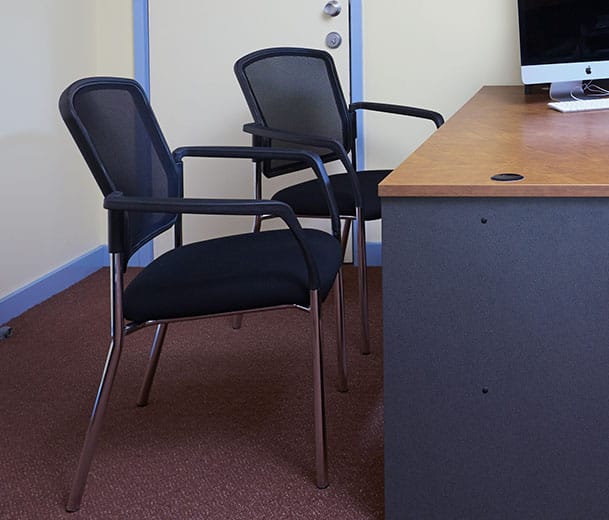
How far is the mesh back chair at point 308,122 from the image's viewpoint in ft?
7.70

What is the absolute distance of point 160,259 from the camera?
1885mm

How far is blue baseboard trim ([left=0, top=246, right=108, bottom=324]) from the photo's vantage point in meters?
2.79

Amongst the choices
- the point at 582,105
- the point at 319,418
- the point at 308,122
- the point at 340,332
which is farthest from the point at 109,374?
the point at 582,105

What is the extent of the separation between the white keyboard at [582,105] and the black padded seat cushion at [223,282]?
796 mm

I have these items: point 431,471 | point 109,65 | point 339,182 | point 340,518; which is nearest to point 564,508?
point 431,471

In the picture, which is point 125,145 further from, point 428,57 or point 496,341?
point 428,57

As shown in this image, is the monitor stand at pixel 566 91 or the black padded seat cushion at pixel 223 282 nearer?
the black padded seat cushion at pixel 223 282

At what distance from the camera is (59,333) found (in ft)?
8.80

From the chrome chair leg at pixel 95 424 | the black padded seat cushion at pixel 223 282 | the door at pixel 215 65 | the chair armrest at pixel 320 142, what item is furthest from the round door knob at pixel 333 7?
the chrome chair leg at pixel 95 424

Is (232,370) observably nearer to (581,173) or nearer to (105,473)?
(105,473)

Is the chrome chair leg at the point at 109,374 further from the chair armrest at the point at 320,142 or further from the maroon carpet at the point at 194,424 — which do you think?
the chair armrest at the point at 320,142

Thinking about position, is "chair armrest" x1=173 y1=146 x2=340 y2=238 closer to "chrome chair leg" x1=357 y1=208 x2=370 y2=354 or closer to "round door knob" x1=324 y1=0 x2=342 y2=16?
"chrome chair leg" x1=357 y1=208 x2=370 y2=354

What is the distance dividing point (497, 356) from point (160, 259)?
2.61ft

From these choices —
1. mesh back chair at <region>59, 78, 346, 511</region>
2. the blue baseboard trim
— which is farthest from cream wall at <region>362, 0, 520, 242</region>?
→ mesh back chair at <region>59, 78, 346, 511</region>
